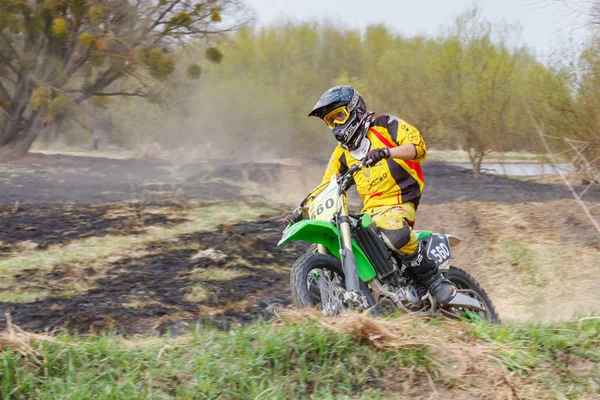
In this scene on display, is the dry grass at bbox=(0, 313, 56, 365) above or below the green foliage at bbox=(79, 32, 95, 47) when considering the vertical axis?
below

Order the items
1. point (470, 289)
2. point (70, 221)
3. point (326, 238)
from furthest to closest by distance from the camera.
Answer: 1. point (70, 221)
2. point (470, 289)
3. point (326, 238)

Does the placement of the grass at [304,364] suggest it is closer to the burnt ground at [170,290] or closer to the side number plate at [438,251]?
the side number plate at [438,251]

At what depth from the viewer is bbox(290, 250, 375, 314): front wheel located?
5.16 meters

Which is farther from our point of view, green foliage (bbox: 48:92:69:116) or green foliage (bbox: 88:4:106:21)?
green foliage (bbox: 48:92:69:116)

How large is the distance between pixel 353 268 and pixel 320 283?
285 mm

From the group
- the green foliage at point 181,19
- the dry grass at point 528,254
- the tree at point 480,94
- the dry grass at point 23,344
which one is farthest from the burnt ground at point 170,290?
the green foliage at point 181,19

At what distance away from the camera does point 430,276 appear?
19.4ft

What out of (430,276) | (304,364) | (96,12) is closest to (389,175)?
(430,276)

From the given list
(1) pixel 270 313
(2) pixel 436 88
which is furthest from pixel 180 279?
(2) pixel 436 88

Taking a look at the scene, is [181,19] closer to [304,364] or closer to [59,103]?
[59,103]

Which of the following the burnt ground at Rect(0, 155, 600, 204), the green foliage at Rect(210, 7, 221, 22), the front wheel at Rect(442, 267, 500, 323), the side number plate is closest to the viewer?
the side number plate

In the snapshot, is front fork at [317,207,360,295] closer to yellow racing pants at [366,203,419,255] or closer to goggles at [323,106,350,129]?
yellow racing pants at [366,203,419,255]

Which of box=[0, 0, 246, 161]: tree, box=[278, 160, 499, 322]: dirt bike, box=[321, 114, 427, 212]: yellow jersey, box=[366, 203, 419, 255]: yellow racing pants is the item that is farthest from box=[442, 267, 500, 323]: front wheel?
box=[0, 0, 246, 161]: tree

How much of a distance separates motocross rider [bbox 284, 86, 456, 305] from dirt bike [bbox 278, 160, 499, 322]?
10 centimetres
